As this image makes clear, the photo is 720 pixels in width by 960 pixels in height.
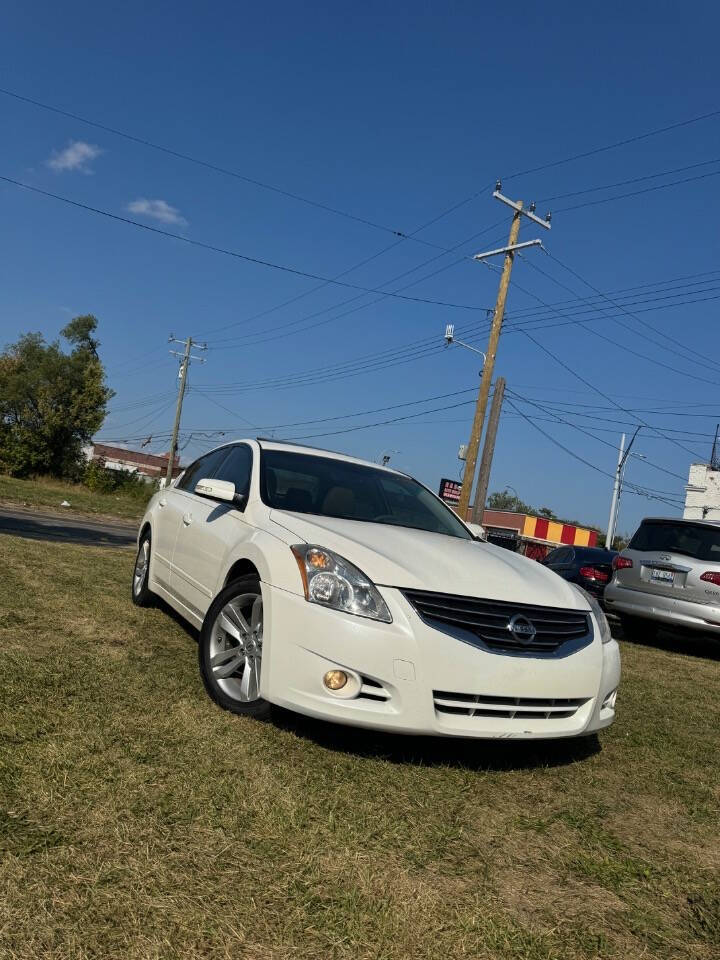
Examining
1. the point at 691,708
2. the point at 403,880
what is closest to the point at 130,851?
the point at 403,880

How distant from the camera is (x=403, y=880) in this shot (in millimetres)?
2387

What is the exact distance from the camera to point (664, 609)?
8250mm

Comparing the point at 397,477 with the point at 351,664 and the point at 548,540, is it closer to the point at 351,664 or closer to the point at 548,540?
the point at 351,664

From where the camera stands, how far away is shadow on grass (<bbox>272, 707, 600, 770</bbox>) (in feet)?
11.4

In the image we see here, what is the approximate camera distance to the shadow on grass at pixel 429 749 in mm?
3488

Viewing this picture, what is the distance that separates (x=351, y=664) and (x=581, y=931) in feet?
4.21

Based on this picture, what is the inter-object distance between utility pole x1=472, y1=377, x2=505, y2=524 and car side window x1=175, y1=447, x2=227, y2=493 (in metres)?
16.1

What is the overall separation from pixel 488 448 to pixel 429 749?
18.7 metres

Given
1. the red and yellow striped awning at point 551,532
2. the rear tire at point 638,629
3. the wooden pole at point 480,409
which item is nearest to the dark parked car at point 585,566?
the rear tire at point 638,629

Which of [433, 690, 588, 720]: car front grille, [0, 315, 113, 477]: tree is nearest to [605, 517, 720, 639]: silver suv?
[433, 690, 588, 720]: car front grille

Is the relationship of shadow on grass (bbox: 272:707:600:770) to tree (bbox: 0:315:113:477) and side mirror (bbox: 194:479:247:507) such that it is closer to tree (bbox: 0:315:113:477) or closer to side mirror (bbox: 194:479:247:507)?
side mirror (bbox: 194:479:247:507)

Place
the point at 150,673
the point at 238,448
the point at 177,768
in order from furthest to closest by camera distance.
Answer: the point at 238,448 < the point at 150,673 < the point at 177,768

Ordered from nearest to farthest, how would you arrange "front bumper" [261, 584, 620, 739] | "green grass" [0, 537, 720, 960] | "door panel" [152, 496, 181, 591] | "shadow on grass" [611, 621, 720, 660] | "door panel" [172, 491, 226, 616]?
"green grass" [0, 537, 720, 960]
"front bumper" [261, 584, 620, 739]
"door panel" [172, 491, 226, 616]
"door panel" [152, 496, 181, 591]
"shadow on grass" [611, 621, 720, 660]

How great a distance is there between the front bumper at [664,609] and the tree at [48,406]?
36.1 metres
